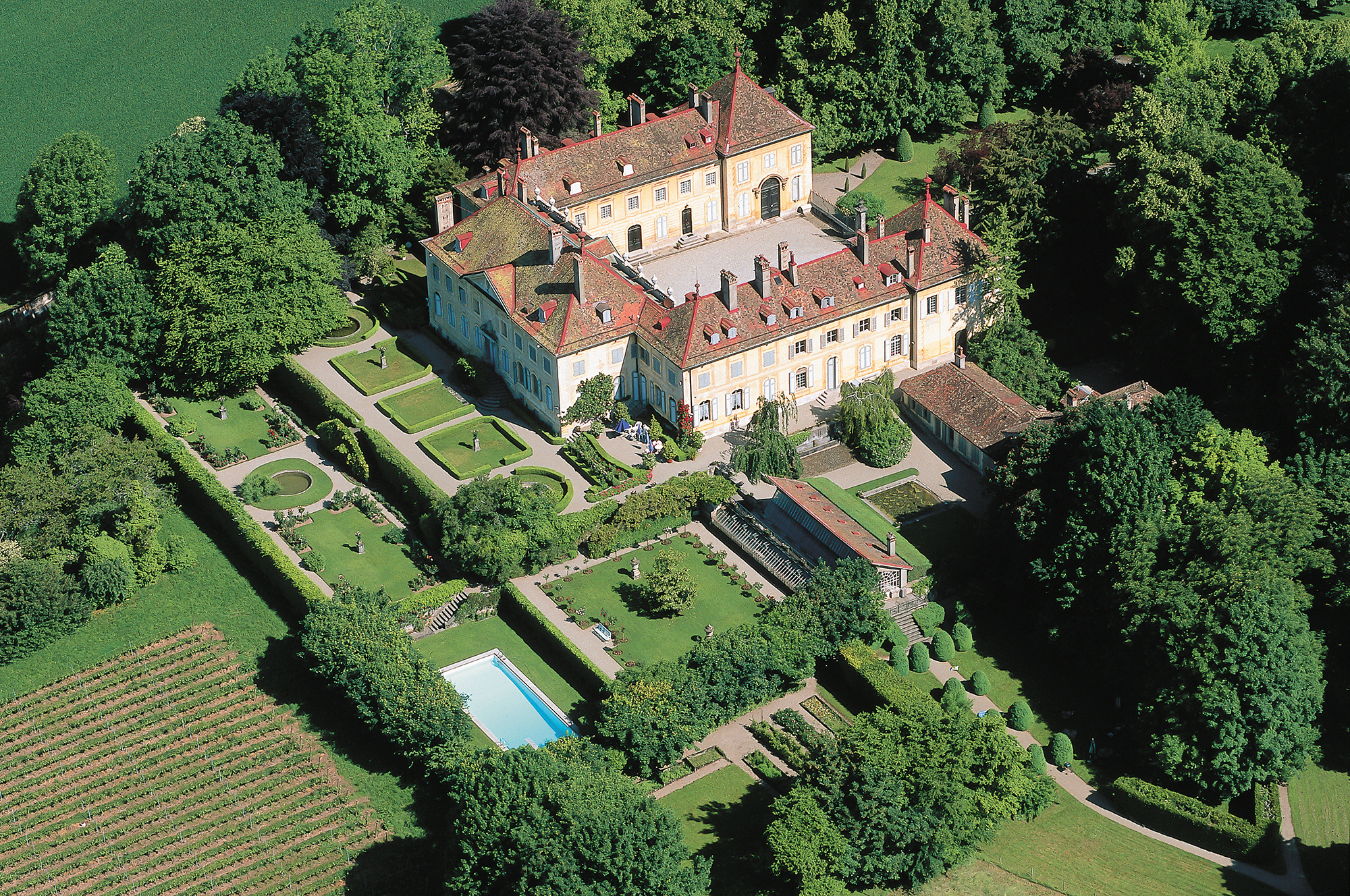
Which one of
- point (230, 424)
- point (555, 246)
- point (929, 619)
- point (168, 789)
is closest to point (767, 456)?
point (929, 619)

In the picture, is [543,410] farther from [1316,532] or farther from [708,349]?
[1316,532]

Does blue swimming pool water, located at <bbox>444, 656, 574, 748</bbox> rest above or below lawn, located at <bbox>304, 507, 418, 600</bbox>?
below

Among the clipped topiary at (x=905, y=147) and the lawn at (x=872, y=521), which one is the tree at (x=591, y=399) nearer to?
the lawn at (x=872, y=521)

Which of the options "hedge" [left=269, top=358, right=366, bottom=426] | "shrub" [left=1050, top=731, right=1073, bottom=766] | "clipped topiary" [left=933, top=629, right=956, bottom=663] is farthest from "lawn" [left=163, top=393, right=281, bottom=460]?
"shrub" [left=1050, top=731, right=1073, bottom=766]

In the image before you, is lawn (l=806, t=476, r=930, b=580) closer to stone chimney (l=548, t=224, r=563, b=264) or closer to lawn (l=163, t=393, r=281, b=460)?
stone chimney (l=548, t=224, r=563, b=264)

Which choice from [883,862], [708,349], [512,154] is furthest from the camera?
[512,154]

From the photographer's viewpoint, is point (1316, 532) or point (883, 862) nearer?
point (883, 862)

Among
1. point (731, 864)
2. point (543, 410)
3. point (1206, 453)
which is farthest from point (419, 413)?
point (1206, 453)
